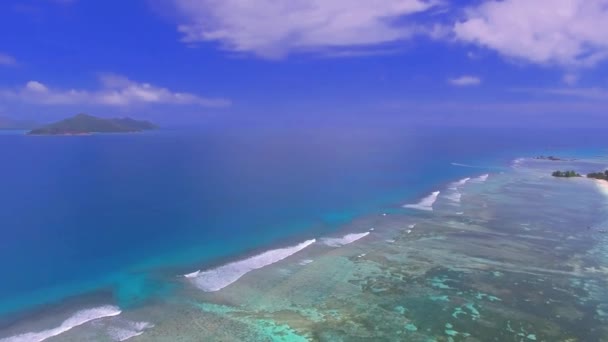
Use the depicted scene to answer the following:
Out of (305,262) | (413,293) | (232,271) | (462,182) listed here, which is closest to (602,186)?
(462,182)

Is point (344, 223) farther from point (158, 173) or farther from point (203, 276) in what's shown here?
point (158, 173)

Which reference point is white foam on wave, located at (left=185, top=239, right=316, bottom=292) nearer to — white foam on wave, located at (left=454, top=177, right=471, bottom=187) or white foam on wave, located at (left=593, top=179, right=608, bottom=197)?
white foam on wave, located at (left=454, top=177, right=471, bottom=187)

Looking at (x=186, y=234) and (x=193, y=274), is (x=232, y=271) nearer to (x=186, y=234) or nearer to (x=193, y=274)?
(x=193, y=274)

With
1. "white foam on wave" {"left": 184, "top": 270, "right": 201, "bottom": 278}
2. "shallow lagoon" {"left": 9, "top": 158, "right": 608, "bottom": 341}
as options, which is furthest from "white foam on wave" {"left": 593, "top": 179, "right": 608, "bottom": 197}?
"white foam on wave" {"left": 184, "top": 270, "right": 201, "bottom": 278}

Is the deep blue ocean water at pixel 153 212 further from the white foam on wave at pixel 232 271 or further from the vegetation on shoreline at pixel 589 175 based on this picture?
the vegetation on shoreline at pixel 589 175

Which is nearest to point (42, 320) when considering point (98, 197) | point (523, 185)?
point (98, 197)

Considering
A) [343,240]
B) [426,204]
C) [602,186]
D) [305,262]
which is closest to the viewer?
[305,262]

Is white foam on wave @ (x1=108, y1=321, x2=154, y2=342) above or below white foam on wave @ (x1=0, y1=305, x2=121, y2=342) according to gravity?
below
